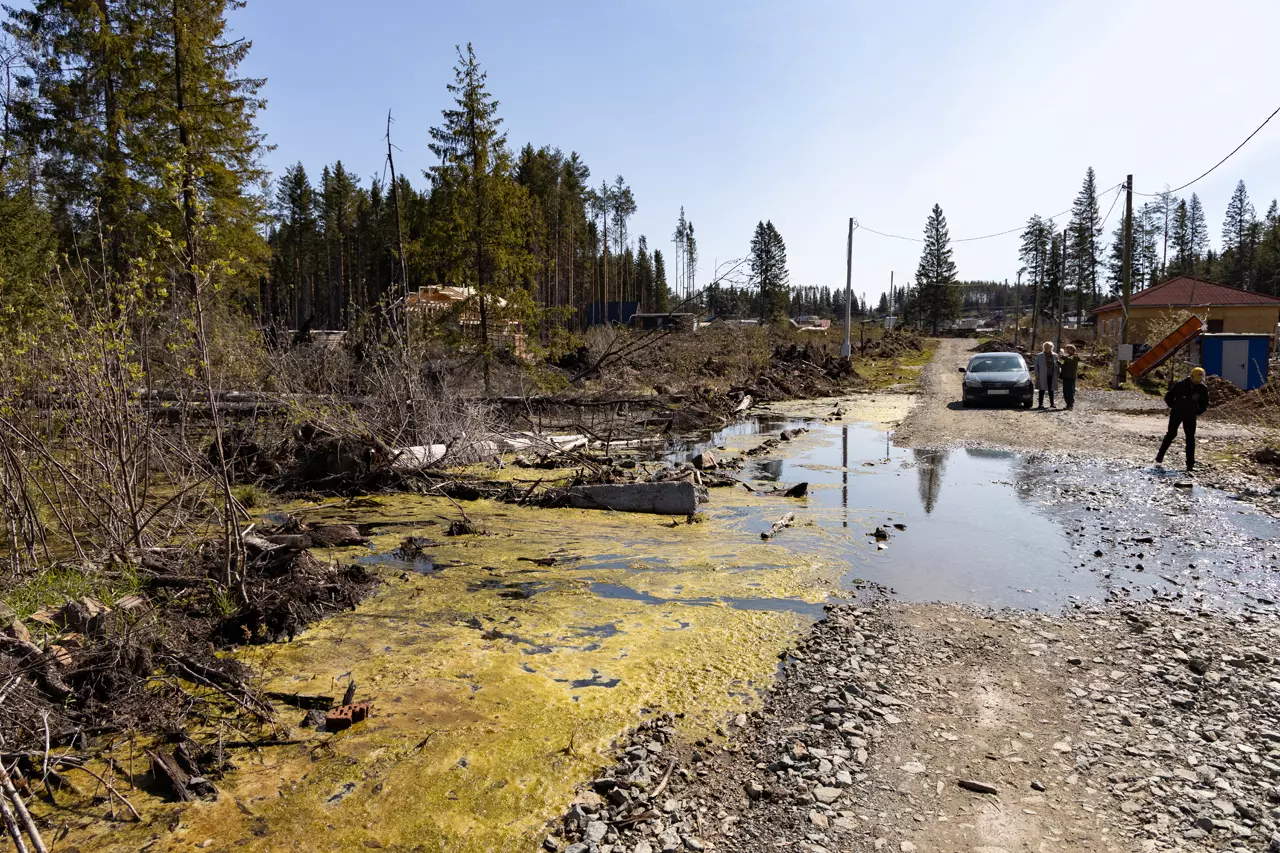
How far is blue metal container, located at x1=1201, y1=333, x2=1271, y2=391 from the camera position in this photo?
22.1 m

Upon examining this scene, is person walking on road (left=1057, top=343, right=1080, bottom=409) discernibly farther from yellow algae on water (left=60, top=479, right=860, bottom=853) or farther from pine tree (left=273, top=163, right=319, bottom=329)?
pine tree (left=273, top=163, right=319, bottom=329)

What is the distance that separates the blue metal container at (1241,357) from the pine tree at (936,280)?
67.0 metres

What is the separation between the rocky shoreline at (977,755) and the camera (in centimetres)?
327

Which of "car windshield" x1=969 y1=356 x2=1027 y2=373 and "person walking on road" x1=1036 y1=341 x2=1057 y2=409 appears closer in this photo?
"person walking on road" x1=1036 y1=341 x2=1057 y2=409

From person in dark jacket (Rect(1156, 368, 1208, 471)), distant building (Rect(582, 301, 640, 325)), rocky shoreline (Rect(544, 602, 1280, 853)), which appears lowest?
rocky shoreline (Rect(544, 602, 1280, 853))

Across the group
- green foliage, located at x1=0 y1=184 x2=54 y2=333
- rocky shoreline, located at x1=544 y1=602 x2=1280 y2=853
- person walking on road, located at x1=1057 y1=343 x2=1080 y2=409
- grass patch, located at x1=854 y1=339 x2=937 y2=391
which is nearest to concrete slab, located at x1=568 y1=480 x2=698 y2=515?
rocky shoreline, located at x1=544 y1=602 x2=1280 y2=853

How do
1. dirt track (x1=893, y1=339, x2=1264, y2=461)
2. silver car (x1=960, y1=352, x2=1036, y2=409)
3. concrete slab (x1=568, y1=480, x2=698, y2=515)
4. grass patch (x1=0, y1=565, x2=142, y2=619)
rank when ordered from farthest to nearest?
silver car (x1=960, y1=352, x2=1036, y2=409), dirt track (x1=893, y1=339, x2=1264, y2=461), concrete slab (x1=568, y1=480, x2=698, y2=515), grass patch (x1=0, y1=565, x2=142, y2=619)

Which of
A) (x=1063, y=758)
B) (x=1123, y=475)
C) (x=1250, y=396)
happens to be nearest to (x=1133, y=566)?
(x=1063, y=758)

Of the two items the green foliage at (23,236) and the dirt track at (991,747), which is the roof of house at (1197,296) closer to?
the dirt track at (991,747)

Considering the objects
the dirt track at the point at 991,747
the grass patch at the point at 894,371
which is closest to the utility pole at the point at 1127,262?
the grass patch at the point at 894,371

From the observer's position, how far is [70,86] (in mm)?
21562

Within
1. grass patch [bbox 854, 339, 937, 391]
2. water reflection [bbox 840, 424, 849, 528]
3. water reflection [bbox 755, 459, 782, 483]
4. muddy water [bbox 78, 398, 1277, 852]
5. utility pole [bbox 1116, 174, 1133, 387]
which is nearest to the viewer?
muddy water [bbox 78, 398, 1277, 852]

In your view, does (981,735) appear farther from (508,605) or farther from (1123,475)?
(1123,475)

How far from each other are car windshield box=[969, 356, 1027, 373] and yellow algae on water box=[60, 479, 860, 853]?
1605cm
